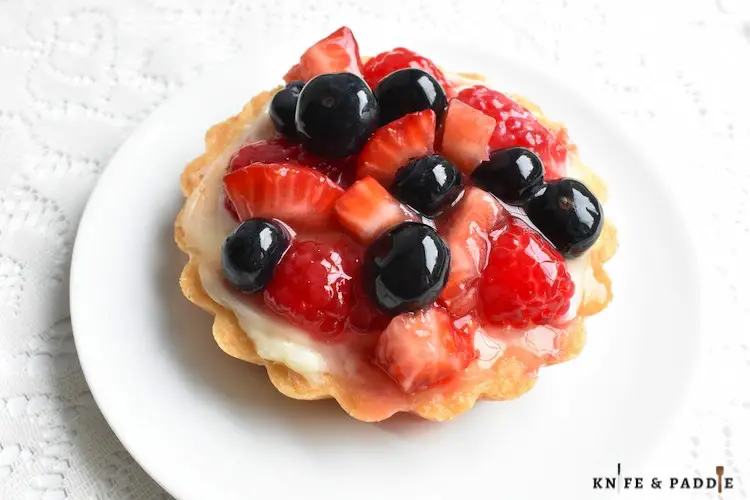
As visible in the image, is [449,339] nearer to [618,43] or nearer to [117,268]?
[117,268]

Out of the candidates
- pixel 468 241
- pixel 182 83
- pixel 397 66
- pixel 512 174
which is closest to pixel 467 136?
pixel 512 174

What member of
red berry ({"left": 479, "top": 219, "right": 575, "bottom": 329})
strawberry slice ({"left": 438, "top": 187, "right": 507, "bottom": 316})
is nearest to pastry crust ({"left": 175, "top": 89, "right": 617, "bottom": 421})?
red berry ({"left": 479, "top": 219, "right": 575, "bottom": 329})

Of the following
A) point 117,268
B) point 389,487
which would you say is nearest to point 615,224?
point 389,487

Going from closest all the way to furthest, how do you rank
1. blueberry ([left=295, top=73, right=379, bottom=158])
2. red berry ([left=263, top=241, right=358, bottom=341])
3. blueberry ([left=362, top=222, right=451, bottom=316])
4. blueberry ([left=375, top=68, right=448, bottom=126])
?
1. blueberry ([left=362, top=222, right=451, bottom=316])
2. red berry ([left=263, top=241, right=358, bottom=341])
3. blueberry ([left=295, top=73, right=379, bottom=158])
4. blueberry ([left=375, top=68, right=448, bottom=126])

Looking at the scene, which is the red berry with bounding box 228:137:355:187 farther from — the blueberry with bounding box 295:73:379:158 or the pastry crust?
the pastry crust

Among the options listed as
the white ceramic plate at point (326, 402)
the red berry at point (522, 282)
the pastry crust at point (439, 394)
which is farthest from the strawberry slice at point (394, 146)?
the white ceramic plate at point (326, 402)

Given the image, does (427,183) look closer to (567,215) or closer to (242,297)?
(567,215)
